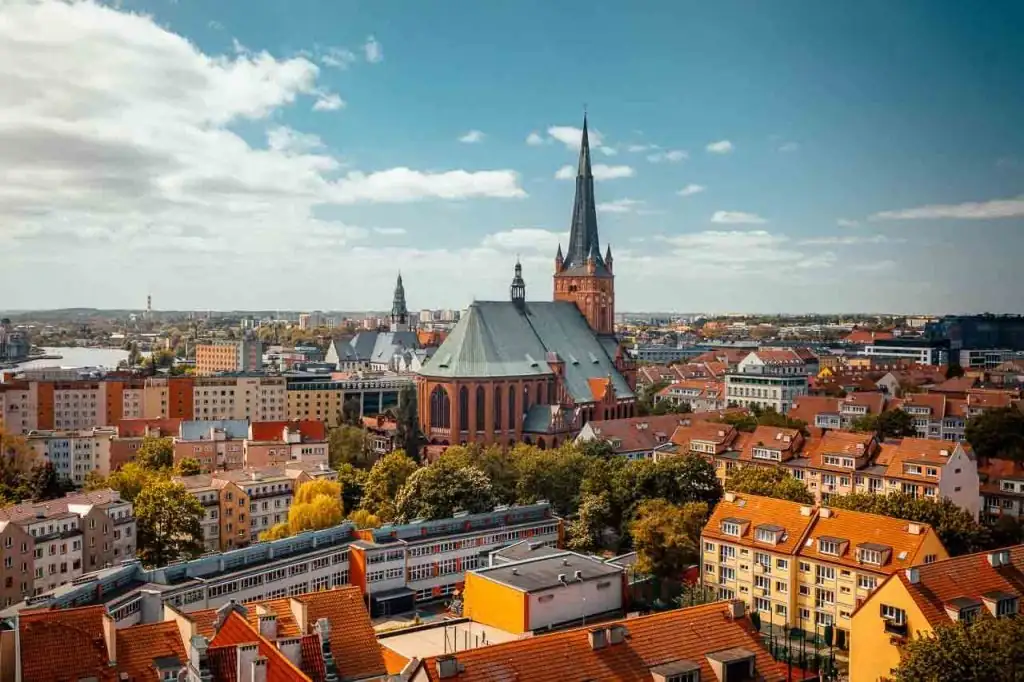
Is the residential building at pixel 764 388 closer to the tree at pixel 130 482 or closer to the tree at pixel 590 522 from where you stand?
the tree at pixel 590 522

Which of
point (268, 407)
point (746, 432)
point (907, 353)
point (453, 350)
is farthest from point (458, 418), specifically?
point (907, 353)

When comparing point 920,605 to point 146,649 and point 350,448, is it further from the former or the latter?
point 350,448

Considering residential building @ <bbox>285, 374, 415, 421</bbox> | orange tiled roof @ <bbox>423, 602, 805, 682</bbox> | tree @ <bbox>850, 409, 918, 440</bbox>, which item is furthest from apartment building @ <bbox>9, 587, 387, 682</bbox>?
residential building @ <bbox>285, 374, 415, 421</bbox>

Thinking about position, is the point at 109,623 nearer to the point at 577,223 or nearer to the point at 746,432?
the point at 746,432

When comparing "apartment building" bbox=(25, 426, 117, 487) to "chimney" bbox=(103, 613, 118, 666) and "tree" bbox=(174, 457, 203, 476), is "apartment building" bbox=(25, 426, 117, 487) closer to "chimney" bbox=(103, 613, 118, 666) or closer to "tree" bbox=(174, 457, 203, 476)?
"tree" bbox=(174, 457, 203, 476)

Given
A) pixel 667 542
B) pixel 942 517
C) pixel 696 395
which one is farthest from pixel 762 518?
pixel 696 395
